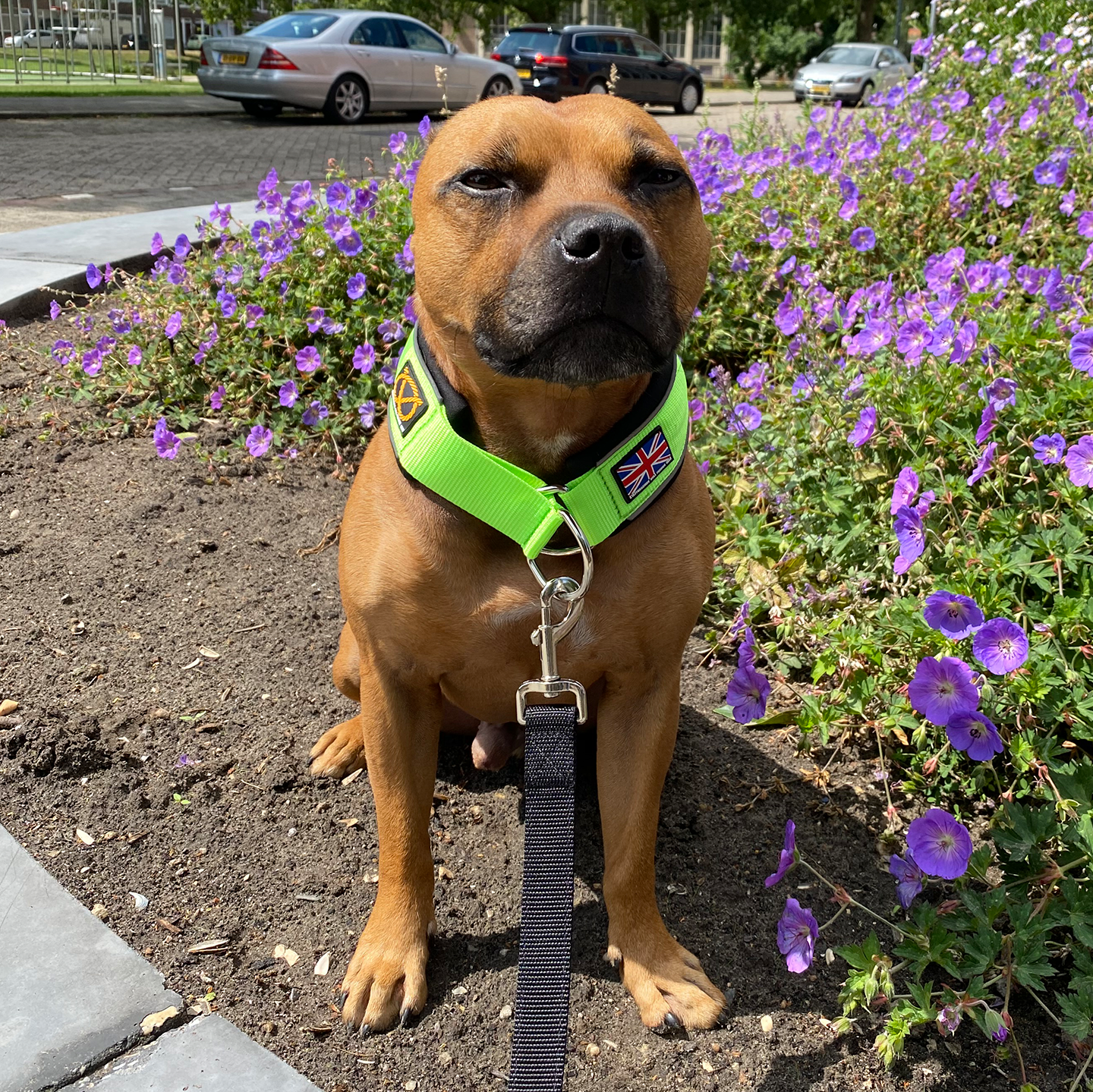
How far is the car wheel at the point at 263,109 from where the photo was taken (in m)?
17.8

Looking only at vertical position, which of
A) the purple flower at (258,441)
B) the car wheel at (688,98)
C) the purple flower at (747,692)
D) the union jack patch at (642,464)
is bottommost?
the car wheel at (688,98)

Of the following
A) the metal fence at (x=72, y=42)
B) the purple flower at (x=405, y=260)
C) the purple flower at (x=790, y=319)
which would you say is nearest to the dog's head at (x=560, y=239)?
the purple flower at (x=790, y=319)

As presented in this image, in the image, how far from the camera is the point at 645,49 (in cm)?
2377

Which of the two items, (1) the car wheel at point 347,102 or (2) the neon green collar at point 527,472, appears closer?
(2) the neon green collar at point 527,472

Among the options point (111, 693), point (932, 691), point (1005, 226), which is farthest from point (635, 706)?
point (1005, 226)

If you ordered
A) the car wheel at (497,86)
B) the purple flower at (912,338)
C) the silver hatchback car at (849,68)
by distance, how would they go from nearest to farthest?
the purple flower at (912,338)
the car wheel at (497,86)
the silver hatchback car at (849,68)

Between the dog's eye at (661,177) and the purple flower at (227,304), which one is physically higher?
the dog's eye at (661,177)

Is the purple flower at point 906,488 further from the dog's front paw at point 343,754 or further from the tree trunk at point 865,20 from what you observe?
the tree trunk at point 865,20

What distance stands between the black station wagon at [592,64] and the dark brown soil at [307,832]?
17473mm

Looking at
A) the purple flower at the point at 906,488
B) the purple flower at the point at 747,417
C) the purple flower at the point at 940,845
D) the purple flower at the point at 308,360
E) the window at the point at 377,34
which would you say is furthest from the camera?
the window at the point at 377,34

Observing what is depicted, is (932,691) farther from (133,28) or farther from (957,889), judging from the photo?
(133,28)

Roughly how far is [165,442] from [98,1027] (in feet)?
8.38

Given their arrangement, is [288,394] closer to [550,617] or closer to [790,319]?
[790,319]

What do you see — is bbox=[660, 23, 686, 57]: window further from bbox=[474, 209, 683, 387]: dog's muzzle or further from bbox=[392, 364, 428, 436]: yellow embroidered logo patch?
bbox=[474, 209, 683, 387]: dog's muzzle
